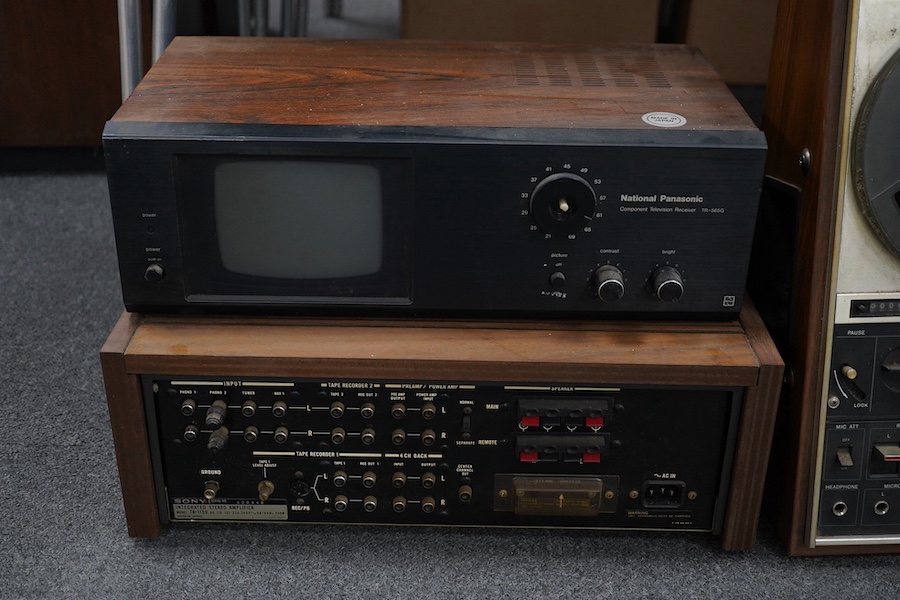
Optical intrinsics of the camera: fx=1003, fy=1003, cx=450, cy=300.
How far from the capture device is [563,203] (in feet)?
3.09

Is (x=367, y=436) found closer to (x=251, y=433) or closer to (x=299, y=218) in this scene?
(x=251, y=433)

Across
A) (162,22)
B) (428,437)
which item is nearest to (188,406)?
(428,437)

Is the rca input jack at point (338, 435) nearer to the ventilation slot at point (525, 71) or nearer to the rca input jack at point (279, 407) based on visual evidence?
the rca input jack at point (279, 407)

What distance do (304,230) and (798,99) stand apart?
1.68 feet

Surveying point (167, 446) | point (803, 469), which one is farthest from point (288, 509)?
point (803, 469)

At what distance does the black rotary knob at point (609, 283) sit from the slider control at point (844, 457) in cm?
29

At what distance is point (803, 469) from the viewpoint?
40.7 inches

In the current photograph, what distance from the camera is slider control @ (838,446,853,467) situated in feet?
3.37

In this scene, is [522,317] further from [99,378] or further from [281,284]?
[99,378]

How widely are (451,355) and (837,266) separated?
0.38 meters

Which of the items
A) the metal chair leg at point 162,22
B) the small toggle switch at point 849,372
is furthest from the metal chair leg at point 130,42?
the small toggle switch at point 849,372

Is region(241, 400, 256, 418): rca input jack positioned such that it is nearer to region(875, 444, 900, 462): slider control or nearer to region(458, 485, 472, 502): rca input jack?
region(458, 485, 472, 502): rca input jack

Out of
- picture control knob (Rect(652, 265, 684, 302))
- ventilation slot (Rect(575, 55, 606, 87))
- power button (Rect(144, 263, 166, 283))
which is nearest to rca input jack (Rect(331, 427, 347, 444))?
power button (Rect(144, 263, 166, 283))

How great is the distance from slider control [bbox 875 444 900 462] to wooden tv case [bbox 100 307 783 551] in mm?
121
